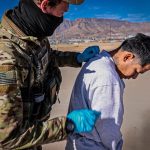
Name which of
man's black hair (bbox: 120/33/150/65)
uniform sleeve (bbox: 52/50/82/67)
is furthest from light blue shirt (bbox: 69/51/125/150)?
uniform sleeve (bbox: 52/50/82/67)

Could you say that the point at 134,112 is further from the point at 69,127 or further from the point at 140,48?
the point at 69,127

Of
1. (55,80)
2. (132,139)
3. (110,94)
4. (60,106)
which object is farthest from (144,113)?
(110,94)

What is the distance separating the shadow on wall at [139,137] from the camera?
418cm

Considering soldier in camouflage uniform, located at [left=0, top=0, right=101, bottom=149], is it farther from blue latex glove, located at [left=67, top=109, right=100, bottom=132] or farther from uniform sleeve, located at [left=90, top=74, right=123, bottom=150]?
uniform sleeve, located at [left=90, top=74, right=123, bottom=150]

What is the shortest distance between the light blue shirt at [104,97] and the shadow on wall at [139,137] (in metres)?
2.35

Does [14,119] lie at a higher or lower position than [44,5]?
lower

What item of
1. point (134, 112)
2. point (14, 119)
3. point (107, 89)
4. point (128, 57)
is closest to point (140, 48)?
point (128, 57)

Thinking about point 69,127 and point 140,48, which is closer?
point 69,127

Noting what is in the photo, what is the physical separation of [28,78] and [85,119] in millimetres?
371

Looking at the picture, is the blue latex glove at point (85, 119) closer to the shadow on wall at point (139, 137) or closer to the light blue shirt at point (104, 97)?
the light blue shirt at point (104, 97)

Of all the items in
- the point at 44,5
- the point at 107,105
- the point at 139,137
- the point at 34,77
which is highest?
the point at 44,5

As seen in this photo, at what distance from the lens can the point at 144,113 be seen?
529 centimetres

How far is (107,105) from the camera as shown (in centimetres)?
181

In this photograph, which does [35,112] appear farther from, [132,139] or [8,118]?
[132,139]
